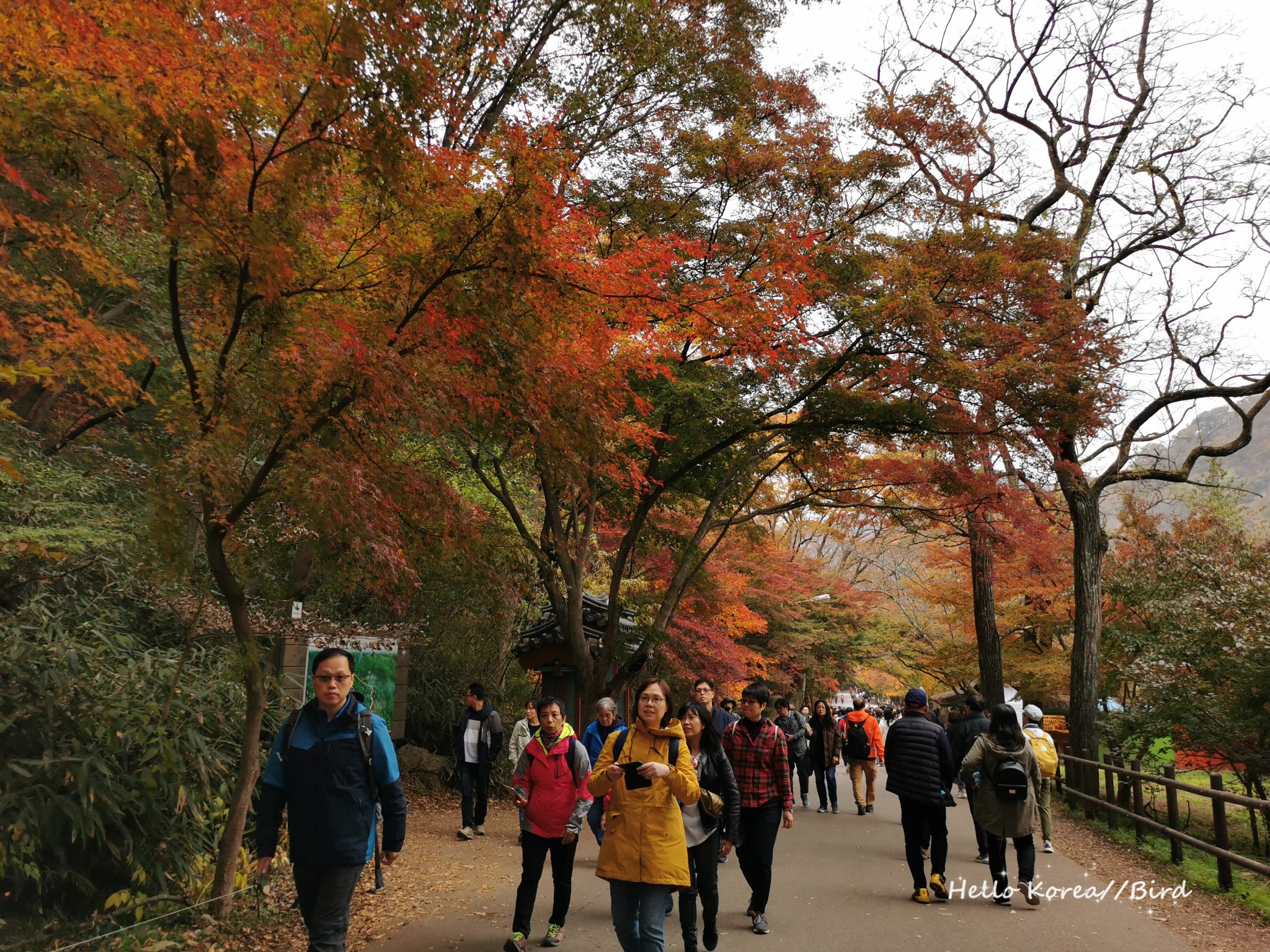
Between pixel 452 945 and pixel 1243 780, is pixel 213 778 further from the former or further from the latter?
pixel 1243 780

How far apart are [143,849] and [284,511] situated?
304 centimetres

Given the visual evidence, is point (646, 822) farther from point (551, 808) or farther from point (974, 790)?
point (974, 790)

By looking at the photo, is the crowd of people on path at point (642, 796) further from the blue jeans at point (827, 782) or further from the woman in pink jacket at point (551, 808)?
the blue jeans at point (827, 782)

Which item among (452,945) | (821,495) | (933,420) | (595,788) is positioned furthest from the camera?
(821,495)

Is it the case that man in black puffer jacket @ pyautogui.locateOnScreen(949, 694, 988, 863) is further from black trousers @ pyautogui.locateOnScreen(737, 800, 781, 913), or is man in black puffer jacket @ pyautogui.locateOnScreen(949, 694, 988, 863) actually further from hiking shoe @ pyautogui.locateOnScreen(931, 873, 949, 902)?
black trousers @ pyautogui.locateOnScreen(737, 800, 781, 913)

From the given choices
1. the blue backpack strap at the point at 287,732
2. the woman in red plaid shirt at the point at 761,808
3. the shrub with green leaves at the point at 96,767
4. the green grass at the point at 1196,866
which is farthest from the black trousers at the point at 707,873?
the green grass at the point at 1196,866

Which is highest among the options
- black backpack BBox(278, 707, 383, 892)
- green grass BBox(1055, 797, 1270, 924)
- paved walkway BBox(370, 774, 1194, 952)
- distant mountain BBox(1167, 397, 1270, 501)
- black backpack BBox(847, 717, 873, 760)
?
distant mountain BBox(1167, 397, 1270, 501)

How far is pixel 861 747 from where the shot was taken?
41.7 feet

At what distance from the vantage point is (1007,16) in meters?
15.5

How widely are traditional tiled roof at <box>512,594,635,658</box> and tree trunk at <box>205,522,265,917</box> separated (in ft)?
28.6

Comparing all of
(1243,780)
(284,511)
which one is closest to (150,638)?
(284,511)

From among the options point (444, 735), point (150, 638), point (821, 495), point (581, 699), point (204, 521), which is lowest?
point (444, 735)

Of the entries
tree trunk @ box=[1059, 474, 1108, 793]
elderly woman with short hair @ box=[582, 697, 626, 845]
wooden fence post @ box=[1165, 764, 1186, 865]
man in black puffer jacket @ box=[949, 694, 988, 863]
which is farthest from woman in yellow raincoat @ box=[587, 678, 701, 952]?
tree trunk @ box=[1059, 474, 1108, 793]

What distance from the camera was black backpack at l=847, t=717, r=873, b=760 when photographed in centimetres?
1266
